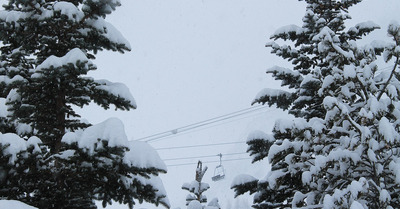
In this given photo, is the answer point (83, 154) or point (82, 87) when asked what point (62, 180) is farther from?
point (82, 87)

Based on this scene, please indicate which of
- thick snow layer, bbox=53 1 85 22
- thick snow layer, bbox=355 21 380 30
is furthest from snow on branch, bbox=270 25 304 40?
thick snow layer, bbox=53 1 85 22

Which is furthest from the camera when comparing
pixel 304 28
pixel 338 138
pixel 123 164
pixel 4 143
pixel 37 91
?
pixel 304 28

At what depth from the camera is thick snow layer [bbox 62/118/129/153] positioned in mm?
3770

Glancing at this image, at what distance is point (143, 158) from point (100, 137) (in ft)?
2.08

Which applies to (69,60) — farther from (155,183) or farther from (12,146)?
(155,183)

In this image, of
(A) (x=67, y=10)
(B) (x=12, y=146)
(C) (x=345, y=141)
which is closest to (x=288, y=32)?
(C) (x=345, y=141)

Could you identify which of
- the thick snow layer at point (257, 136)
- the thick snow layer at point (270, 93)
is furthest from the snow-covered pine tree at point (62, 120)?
the thick snow layer at point (270, 93)

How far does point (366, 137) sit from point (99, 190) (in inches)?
154

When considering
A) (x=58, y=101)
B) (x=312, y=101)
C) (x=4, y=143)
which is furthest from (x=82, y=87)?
(x=312, y=101)

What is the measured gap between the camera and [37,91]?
5.26m

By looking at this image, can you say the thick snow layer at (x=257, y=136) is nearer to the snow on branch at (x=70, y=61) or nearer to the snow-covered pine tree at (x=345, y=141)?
the snow-covered pine tree at (x=345, y=141)

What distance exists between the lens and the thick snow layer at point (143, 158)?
416 centimetres

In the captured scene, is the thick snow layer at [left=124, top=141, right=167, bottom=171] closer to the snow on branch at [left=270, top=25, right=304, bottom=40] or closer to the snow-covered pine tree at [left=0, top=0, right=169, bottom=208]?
the snow-covered pine tree at [left=0, top=0, right=169, bottom=208]

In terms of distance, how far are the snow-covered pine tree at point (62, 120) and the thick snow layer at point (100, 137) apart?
0.01 metres
